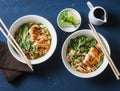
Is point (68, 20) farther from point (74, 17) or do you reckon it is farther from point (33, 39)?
point (33, 39)

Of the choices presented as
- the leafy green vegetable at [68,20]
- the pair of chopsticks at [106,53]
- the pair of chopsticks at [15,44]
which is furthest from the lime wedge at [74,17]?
the pair of chopsticks at [15,44]

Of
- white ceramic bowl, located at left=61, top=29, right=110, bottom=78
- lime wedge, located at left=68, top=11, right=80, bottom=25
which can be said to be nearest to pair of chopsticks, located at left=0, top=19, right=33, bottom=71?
white ceramic bowl, located at left=61, top=29, right=110, bottom=78

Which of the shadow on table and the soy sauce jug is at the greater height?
the soy sauce jug

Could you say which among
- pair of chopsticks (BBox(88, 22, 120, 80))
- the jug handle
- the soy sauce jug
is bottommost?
pair of chopsticks (BBox(88, 22, 120, 80))

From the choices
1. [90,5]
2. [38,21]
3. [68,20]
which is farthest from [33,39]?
[90,5]

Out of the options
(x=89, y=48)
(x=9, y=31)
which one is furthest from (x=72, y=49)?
(x=9, y=31)

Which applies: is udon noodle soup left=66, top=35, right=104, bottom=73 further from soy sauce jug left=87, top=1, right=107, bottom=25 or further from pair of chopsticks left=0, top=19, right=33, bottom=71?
pair of chopsticks left=0, top=19, right=33, bottom=71

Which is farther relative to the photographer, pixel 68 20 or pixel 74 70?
pixel 68 20
